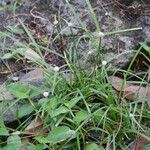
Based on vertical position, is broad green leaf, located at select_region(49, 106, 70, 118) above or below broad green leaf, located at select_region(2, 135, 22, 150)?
above

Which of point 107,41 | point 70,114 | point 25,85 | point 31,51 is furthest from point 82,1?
point 70,114

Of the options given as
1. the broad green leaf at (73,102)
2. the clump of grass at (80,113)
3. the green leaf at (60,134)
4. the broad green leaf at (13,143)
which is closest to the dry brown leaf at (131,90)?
the clump of grass at (80,113)

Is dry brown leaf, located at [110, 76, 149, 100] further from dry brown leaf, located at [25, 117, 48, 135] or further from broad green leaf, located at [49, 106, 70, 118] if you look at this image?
dry brown leaf, located at [25, 117, 48, 135]

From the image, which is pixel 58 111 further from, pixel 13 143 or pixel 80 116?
pixel 13 143

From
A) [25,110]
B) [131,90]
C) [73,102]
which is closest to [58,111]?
[73,102]

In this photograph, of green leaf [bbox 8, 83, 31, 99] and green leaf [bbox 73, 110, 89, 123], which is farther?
green leaf [bbox 8, 83, 31, 99]

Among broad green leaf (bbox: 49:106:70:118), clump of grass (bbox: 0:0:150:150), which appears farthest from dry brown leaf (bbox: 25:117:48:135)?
broad green leaf (bbox: 49:106:70:118)

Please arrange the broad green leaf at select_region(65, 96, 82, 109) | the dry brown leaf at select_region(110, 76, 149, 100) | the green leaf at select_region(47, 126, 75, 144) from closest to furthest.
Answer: the green leaf at select_region(47, 126, 75, 144)
the broad green leaf at select_region(65, 96, 82, 109)
the dry brown leaf at select_region(110, 76, 149, 100)
